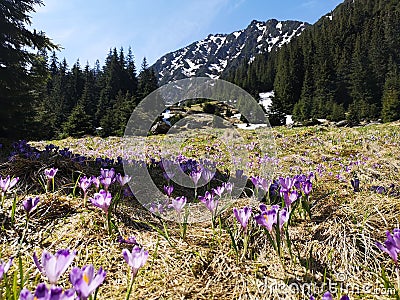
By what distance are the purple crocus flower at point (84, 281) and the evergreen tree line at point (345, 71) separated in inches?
1236

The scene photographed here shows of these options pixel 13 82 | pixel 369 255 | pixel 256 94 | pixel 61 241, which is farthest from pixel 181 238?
pixel 256 94

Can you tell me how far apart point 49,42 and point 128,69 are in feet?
165

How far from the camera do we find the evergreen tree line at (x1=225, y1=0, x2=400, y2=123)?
→ 111 ft

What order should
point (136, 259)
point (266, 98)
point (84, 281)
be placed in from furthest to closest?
point (266, 98), point (136, 259), point (84, 281)

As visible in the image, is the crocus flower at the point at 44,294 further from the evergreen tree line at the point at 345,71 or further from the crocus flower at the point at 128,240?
the evergreen tree line at the point at 345,71

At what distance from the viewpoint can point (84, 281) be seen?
0.72 meters

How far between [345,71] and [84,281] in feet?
173

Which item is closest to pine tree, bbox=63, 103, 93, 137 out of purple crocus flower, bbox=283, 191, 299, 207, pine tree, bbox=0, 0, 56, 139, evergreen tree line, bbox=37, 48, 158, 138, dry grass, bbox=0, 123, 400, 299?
evergreen tree line, bbox=37, 48, 158, 138

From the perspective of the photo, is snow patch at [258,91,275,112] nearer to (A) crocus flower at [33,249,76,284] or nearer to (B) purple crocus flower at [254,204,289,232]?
(B) purple crocus flower at [254,204,289,232]

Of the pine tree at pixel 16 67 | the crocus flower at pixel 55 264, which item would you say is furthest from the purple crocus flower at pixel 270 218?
the pine tree at pixel 16 67

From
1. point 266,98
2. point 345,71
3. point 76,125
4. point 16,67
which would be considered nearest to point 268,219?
point 16,67

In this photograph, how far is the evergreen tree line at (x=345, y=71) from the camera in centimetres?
3368

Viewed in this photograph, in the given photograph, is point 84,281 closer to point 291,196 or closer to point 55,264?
point 55,264

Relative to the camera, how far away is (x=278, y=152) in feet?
21.2
